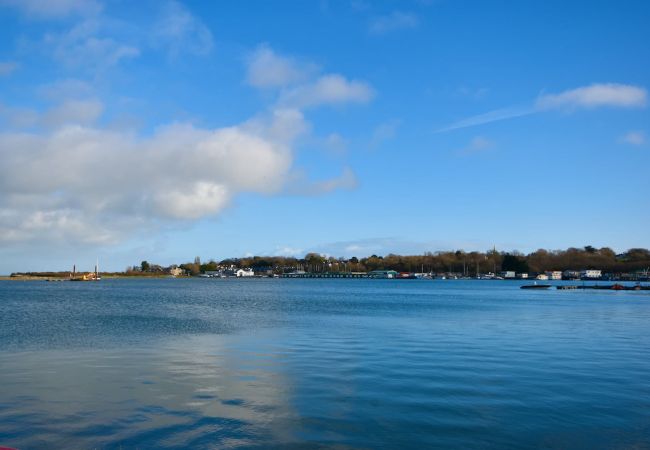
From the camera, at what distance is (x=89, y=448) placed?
13.9m

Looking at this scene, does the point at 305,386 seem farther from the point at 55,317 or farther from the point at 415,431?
the point at 55,317

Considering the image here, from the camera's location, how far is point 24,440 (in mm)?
14562

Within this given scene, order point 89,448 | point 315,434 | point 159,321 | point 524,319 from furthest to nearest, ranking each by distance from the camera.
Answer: point 524,319
point 159,321
point 315,434
point 89,448

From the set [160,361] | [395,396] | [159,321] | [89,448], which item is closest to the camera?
[89,448]

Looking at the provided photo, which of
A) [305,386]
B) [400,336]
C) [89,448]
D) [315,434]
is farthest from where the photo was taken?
[400,336]

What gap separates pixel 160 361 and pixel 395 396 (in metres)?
13.0

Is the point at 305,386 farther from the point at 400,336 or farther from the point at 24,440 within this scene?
the point at 400,336

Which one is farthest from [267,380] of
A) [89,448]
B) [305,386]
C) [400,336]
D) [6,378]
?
[400,336]

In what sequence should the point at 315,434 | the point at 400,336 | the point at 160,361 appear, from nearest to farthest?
the point at 315,434 → the point at 160,361 → the point at 400,336

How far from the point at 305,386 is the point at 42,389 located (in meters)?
9.97

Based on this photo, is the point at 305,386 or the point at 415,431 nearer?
the point at 415,431

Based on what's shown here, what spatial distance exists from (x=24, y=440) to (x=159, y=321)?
35887 mm

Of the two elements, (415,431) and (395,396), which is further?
(395,396)

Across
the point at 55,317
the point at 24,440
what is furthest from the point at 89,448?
the point at 55,317
